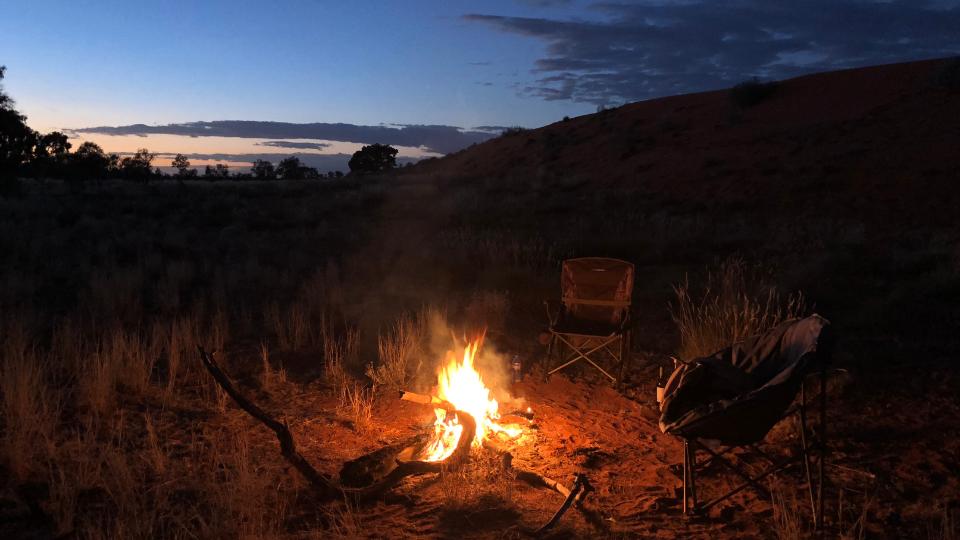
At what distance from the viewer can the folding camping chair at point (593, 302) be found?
18.4 ft

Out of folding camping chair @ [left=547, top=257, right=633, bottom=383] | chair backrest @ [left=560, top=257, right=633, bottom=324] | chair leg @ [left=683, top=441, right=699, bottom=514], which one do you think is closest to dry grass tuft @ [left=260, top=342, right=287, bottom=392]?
folding camping chair @ [left=547, top=257, right=633, bottom=383]

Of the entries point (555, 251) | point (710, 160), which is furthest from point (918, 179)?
point (555, 251)

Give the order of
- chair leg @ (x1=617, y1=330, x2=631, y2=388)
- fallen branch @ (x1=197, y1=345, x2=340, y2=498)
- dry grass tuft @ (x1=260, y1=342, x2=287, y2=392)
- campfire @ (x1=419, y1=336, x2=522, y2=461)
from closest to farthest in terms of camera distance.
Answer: fallen branch @ (x1=197, y1=345, x2=340, y2=498) → campfire @ (x1=419, y1=336, x2=522, y2=461) → dry grass tuft @ (x1=260, y1=342, x2=287, y2=392) → chair leg @ (x1=617, y1=330, x2=631, y2=388)

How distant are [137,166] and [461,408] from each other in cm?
6136

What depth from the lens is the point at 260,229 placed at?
15852mm

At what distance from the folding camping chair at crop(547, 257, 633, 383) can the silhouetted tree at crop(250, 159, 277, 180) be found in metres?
62.5

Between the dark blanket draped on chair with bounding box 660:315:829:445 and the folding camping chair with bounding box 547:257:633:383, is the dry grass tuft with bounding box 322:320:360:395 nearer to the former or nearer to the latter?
the folding camping chair with bounding box 547:257:633:383

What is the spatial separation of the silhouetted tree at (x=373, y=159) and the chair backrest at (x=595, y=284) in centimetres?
5320

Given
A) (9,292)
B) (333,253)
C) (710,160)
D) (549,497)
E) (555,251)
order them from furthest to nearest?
(710,160), (333,253), (555,251), (9,292), (549,497)

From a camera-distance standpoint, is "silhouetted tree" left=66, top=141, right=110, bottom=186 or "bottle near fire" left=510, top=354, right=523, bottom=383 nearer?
"bottle near fire" left=510, top=354, right=523, bottom=383

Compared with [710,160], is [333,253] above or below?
below

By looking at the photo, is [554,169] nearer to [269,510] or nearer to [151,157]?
[269,510]

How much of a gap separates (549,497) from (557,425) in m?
1.05

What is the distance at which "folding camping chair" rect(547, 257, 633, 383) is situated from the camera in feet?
18.4
